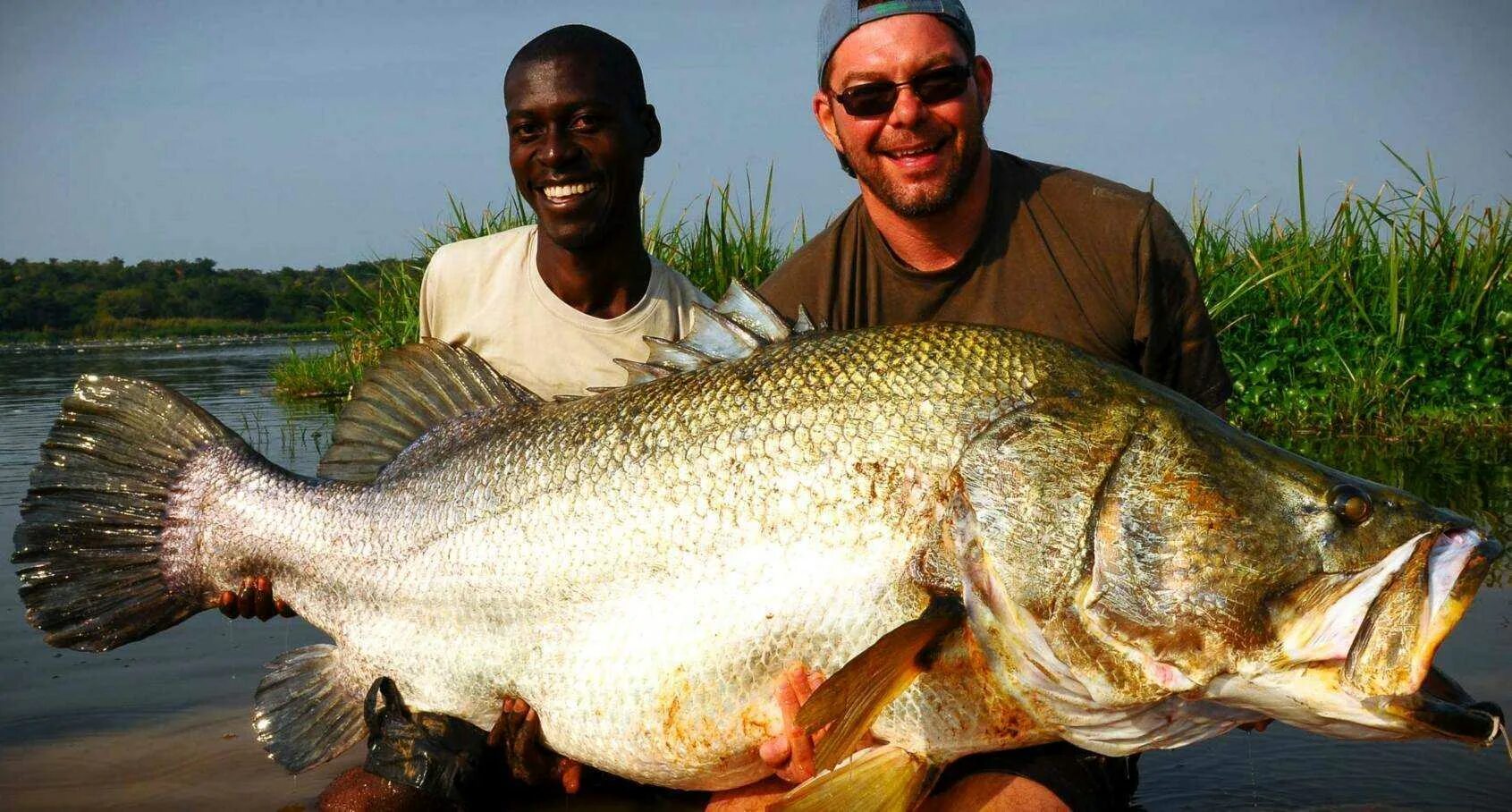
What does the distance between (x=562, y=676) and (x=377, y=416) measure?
1.07 meters

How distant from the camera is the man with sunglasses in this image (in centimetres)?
339

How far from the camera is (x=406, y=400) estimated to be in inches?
132

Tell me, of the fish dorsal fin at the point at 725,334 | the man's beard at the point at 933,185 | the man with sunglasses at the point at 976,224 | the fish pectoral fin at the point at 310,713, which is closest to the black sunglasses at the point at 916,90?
the man with sunglasses at the point at 976,224

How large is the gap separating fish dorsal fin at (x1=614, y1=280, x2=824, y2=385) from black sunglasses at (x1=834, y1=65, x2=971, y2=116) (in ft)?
2.73

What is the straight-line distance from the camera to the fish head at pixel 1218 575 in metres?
2.05

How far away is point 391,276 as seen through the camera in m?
11.0

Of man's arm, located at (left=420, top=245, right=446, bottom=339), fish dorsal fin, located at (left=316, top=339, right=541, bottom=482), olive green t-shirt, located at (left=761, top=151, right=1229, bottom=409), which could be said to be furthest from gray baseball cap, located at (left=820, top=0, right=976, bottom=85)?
man's arm, located at (left=420, top=245, right=446, bottom=339)

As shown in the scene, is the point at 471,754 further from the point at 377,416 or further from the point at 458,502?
the point at 377,416

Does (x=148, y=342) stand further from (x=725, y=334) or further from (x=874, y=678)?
(x=874, y=678)

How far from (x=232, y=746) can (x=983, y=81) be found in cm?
315

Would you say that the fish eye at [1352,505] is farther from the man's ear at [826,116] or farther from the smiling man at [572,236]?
the smiling man at [572,236]

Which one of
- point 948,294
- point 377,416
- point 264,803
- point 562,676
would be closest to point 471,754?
point 562,676

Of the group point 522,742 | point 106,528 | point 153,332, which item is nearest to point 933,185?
point 522,742

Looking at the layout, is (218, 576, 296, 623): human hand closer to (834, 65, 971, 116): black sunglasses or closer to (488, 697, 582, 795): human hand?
(488, 697, 582, 795): human hand
